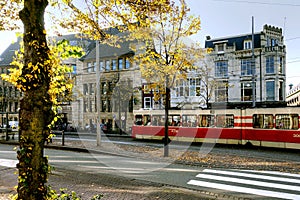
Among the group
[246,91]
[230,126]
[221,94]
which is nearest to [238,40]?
[246,91]

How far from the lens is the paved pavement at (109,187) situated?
23.9 feet

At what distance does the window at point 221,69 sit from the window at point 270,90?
18.8 ft

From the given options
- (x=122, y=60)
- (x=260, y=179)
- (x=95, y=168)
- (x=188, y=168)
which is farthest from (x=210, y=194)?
(x=122, y=60)

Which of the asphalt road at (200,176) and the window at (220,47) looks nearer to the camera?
the asphalt road at (200,176)

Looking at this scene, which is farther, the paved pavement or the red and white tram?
the red and white tram

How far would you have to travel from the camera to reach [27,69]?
3914 mm

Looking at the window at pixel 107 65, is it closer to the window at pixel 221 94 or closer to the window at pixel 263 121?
the window at pixel 221 94

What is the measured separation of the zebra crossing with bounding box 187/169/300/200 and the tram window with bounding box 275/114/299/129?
280 inches

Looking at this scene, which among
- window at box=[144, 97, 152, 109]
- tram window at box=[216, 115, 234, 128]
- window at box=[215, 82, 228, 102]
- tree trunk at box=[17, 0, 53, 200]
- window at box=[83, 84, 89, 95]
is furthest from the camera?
window at box=[83, 84, 89, 95]

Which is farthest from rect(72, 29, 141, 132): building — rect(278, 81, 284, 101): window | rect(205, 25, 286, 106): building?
rect(278, 81, 284, 101): window

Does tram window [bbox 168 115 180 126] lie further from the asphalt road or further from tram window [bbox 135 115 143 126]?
the asphalt road

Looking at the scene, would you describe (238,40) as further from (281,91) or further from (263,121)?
(263,121)

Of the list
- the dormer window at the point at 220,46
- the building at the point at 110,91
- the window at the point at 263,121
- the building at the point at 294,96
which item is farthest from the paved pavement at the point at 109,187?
the building at the point at 294,96

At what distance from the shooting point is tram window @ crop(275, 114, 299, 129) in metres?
16.8
